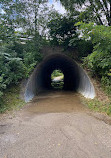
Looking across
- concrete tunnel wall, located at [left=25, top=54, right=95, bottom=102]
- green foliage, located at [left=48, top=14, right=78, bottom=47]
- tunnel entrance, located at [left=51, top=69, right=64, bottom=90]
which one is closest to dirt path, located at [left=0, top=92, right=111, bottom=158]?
concrete tunnel wall, located at [left=25, top=54, right=95, bottom=102]

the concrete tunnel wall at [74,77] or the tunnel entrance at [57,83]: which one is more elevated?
the concrete tunnel wall at [74,77]

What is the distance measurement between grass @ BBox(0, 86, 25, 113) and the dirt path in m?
1.12

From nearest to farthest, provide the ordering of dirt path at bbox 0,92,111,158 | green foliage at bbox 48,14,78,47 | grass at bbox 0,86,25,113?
dirt path at bbox 0,92,111,158 → grass at bbox 0,86,25,113 → green foliage at bbox 48,14,78,47

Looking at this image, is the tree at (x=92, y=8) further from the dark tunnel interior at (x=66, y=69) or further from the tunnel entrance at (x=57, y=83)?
the tunnel entrance at (x=57, y=83)

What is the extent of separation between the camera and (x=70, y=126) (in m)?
4.19

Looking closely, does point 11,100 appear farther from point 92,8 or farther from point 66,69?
point 66,69

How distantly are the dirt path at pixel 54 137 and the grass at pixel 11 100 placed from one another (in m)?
1.12

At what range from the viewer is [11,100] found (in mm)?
6895

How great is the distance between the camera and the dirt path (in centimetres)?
283

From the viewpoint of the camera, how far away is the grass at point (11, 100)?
6.06 meters

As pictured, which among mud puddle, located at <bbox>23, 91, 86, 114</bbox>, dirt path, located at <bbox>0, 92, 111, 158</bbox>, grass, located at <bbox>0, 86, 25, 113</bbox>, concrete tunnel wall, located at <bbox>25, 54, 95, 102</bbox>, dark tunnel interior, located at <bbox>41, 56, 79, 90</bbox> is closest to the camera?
dirt path, located at <bbox>0, 92, 111, 158</bbox>

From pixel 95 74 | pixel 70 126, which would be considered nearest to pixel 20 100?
pixel 70 126

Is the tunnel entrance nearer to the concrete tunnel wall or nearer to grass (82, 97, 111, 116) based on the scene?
the concrete tunnel wall

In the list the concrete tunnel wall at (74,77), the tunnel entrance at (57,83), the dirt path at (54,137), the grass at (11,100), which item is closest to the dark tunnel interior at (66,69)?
the concrete tunnel wall at (74,77)
